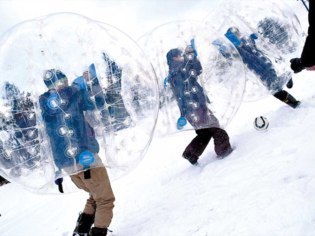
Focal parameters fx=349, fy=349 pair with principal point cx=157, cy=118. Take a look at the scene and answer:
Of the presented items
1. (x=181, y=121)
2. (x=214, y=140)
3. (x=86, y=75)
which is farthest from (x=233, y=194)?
(x=86, y=75)

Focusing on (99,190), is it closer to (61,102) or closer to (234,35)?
(61,102)

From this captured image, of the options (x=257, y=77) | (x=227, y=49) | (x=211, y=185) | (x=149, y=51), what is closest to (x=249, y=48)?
(x=257, y=77)

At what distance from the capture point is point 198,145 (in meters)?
5.26

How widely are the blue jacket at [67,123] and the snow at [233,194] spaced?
3.93 ft

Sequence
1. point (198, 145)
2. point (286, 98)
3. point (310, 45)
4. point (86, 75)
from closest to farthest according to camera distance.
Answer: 1. point (310, 45)
2. point (86, 75)
3. point (198, 145)
4. point (286, 98)

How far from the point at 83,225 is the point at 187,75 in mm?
2203

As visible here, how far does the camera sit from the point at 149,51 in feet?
15.0

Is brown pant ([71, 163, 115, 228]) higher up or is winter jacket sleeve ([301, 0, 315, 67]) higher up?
→ winter jacket sleeve ([301, 0, 315, 67])

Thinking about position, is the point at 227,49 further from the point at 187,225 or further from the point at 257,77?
the point at 187,225

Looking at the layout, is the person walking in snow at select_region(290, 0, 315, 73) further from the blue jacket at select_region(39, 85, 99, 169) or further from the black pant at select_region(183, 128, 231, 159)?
the black pant at select_region(183, 128, 231, 159)

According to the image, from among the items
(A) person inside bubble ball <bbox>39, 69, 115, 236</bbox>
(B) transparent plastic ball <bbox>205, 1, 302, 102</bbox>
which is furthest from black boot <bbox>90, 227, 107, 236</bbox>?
(B) transparent plastic ball <bbox>205, 1, 302, 102</bbox>

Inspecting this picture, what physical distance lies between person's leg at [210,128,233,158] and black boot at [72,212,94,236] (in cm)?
205

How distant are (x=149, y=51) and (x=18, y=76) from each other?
1.95 metres

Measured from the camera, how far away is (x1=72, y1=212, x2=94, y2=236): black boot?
3.98m
